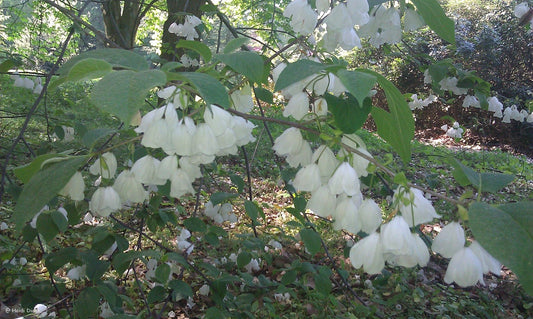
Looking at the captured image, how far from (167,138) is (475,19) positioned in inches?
459

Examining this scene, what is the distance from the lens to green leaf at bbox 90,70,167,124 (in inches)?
18.7

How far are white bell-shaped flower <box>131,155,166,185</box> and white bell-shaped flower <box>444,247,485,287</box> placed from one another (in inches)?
22.4

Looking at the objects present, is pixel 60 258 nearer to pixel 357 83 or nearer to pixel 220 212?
pixel 220 212

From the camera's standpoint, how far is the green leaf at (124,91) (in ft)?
1.56

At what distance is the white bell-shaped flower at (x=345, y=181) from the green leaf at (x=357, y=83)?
0.62 ft

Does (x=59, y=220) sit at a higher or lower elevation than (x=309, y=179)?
lower

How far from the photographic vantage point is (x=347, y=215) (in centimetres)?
81

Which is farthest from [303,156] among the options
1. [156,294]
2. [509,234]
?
[156,294]

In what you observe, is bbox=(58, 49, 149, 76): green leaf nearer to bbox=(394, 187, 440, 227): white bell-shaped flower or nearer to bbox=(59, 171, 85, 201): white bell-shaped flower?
bbox=(59, 171, 85, 201): white bell-shaped flower

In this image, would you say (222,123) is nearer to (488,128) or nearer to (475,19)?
(488,128)

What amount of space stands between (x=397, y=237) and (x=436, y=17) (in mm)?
515

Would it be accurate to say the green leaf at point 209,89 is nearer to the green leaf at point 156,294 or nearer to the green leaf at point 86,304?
the green leaf at point 86,304

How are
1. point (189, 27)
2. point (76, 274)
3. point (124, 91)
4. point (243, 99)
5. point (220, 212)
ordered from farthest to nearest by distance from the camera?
point (189, 27)
point (220, 212)
point (76, 274)
point (243, 99)
point (124, 91)

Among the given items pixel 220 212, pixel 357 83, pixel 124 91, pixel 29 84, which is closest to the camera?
pixel 124 91
